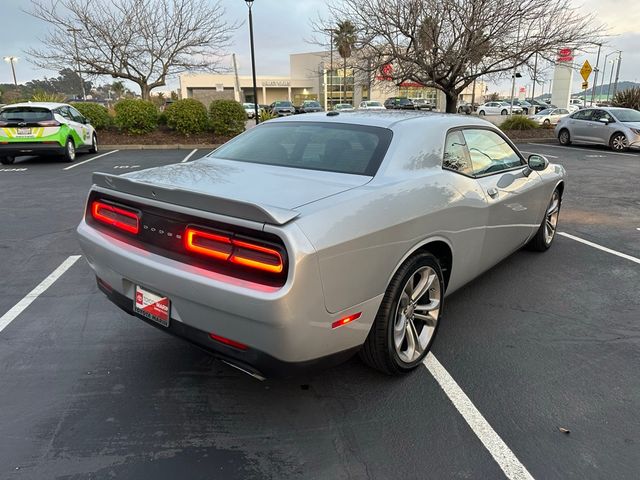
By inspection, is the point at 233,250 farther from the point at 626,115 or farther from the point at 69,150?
the point at 626,115

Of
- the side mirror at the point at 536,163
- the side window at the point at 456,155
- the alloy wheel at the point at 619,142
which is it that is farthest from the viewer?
the alloy wheel at the point at 619,142

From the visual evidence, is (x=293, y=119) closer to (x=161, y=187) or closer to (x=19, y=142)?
(x=161, y=187)

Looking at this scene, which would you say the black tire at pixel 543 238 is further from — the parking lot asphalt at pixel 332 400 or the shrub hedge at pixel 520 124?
the shrub hedge at pixel 520 124

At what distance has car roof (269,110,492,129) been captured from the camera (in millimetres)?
3400

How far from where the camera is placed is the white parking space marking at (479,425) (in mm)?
2213

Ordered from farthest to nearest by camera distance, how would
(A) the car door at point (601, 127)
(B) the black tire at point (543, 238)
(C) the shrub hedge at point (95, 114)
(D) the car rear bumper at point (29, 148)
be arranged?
(C) the shrub hedge at point (95, 114), (A) the car door at point (601, 127), (D) the car rear bumper at point (29, 148), (B) the black tire at point (543, 238)

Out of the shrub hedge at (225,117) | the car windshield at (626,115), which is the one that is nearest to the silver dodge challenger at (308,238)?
the shrub hedge at (225,117)

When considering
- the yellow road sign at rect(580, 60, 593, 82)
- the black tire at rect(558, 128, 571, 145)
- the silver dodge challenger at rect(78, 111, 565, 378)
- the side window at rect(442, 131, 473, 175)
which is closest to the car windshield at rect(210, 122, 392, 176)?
the silver dodge challenger at rect(78, 111, 565, 378)

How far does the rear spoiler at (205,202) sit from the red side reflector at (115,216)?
0.12 m

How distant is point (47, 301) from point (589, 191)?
30.0 feet

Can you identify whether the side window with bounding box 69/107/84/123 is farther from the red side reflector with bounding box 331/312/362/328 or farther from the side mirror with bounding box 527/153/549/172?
the red side reflector with bounding box 331/312/362/328

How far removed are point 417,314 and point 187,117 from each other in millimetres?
16378

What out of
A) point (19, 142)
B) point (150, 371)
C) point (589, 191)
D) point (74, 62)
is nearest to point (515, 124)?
point (589, 191)

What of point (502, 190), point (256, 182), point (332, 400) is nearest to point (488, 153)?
point (502, 190)
